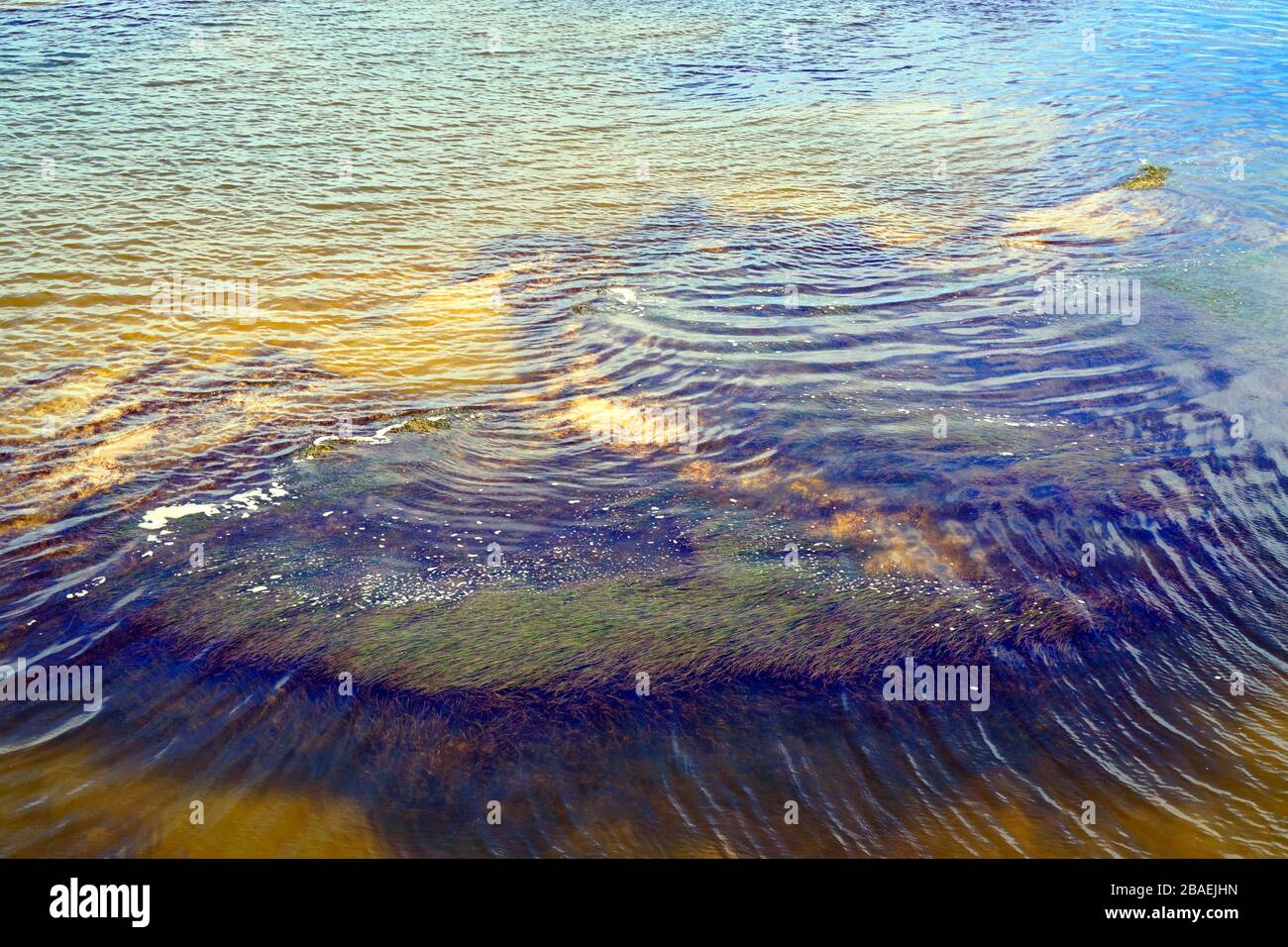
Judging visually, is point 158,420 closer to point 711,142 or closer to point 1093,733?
point 1093,733

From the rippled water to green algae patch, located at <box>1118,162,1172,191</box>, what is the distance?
21cm

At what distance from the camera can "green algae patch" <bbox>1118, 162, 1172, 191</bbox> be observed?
1198 centimetres

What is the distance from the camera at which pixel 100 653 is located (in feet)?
17.1

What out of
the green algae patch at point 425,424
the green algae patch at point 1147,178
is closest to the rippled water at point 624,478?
the green algae patch at point 425,424

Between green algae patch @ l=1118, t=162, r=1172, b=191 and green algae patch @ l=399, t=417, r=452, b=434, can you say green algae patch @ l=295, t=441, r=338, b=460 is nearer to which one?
green algae patch @ l=399, t=417, r=452, b=434

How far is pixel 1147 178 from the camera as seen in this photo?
A: 12.2 m

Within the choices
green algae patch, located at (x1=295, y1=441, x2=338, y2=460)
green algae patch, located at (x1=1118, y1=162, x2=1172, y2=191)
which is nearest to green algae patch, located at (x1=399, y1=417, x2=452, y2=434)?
green algae patch, located at (x1=295, y1=441, x2=338, y2=460)

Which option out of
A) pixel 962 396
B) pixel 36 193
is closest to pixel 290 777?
pixel 962 396

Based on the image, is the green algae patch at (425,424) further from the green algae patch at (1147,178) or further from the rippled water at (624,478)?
the green algae patch at (1147,178)

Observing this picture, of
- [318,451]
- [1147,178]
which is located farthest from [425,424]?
[1147,178]

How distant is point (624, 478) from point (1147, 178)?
8.69m

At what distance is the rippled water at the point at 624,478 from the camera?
468 centimetres

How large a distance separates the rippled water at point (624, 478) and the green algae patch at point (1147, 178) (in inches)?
8.3
